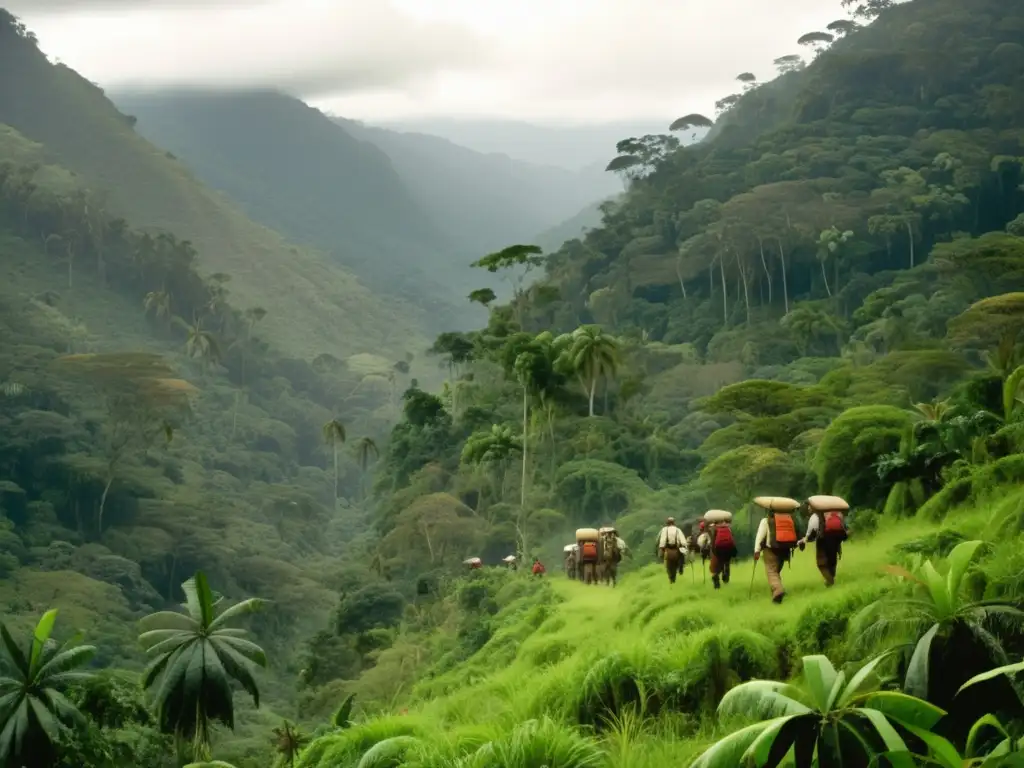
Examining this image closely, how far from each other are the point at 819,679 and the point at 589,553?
1678cm

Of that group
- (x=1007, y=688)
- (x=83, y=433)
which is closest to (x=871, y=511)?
(x=1007, y=688)

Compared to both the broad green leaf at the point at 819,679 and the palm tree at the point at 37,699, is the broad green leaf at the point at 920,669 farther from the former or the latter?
the palm tree at the point at 37,699

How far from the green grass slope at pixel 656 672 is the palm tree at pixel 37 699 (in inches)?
379

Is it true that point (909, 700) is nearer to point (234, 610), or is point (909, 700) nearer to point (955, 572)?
point (955, 572)

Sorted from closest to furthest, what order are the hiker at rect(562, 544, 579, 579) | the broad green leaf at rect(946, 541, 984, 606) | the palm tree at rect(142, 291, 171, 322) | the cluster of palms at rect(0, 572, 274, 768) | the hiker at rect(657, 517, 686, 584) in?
the broad green leaf at rect(946, 541, 984, 606), the hiker at rect(657, 517, 686, 584), the cluster of palms at rect(0, 572, 274, 768), the hiker at rect(562, 544, 579, 579), the palm tree at rect(142, 291, 171, 322)

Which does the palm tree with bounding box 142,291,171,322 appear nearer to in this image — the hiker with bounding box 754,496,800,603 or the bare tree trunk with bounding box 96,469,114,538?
the bare tree trunk with bounding box 96,469,114,538

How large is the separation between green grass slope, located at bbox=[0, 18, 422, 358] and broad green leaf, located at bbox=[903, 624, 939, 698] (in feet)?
488

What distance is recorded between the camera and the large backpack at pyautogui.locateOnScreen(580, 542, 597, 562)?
2362 cm

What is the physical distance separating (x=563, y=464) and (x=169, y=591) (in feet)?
113

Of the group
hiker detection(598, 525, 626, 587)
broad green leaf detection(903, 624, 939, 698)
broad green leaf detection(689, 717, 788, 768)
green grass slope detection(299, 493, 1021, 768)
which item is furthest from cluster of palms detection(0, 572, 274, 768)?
broad green leaf detection(903, 624, 939, 698)

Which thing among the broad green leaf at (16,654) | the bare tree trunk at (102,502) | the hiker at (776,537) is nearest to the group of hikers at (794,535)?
the hiker at (776,537)

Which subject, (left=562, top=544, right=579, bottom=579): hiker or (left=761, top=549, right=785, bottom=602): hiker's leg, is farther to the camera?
(left=562, top=544, right=579, bottom=579): hiker

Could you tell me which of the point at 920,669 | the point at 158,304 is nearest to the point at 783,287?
the point at 920,669

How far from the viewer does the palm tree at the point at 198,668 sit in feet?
71.2
